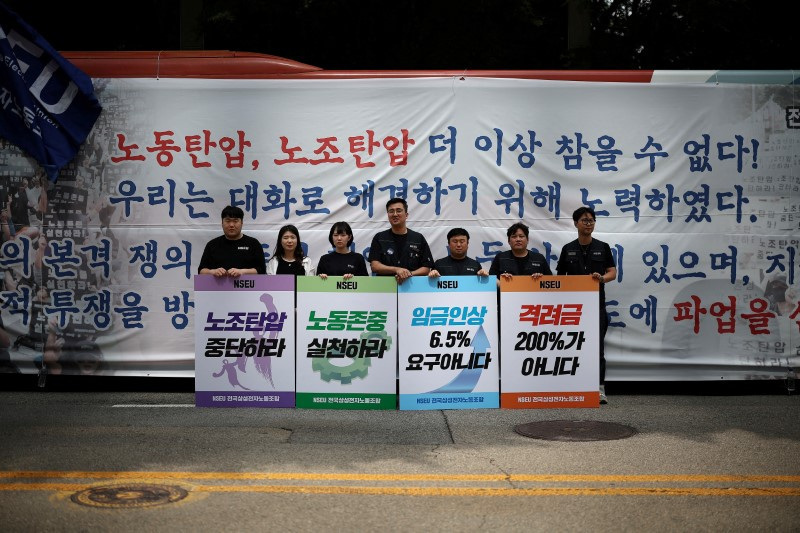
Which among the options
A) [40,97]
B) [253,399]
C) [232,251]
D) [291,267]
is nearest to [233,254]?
[232,251]

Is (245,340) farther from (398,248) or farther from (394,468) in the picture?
(394,468)

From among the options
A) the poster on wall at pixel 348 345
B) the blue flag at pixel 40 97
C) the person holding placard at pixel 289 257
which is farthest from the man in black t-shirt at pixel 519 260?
the blue flag at pixel 40 97

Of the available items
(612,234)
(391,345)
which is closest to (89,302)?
(391,345)

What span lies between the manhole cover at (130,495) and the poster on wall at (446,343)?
3.15 meters

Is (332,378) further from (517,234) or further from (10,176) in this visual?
(10,176)

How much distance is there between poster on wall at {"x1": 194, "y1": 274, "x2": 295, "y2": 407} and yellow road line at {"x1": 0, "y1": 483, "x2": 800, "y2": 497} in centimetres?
271

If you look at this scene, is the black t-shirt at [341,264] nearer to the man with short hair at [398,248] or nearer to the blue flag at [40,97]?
the man with short hair at [398,248]

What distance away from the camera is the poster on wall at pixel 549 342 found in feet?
28.2

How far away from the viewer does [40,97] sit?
378 inches

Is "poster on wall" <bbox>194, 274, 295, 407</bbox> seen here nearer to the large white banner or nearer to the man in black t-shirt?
the large white banner

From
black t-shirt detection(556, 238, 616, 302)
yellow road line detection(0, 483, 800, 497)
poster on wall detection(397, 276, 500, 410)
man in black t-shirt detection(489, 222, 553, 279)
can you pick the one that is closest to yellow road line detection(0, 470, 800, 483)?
yellow road line detection(0, 483, 800, 497)

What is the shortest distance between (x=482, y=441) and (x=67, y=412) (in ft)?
13.1

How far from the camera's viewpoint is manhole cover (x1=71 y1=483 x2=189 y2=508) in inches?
217

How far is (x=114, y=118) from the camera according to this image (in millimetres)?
9781
